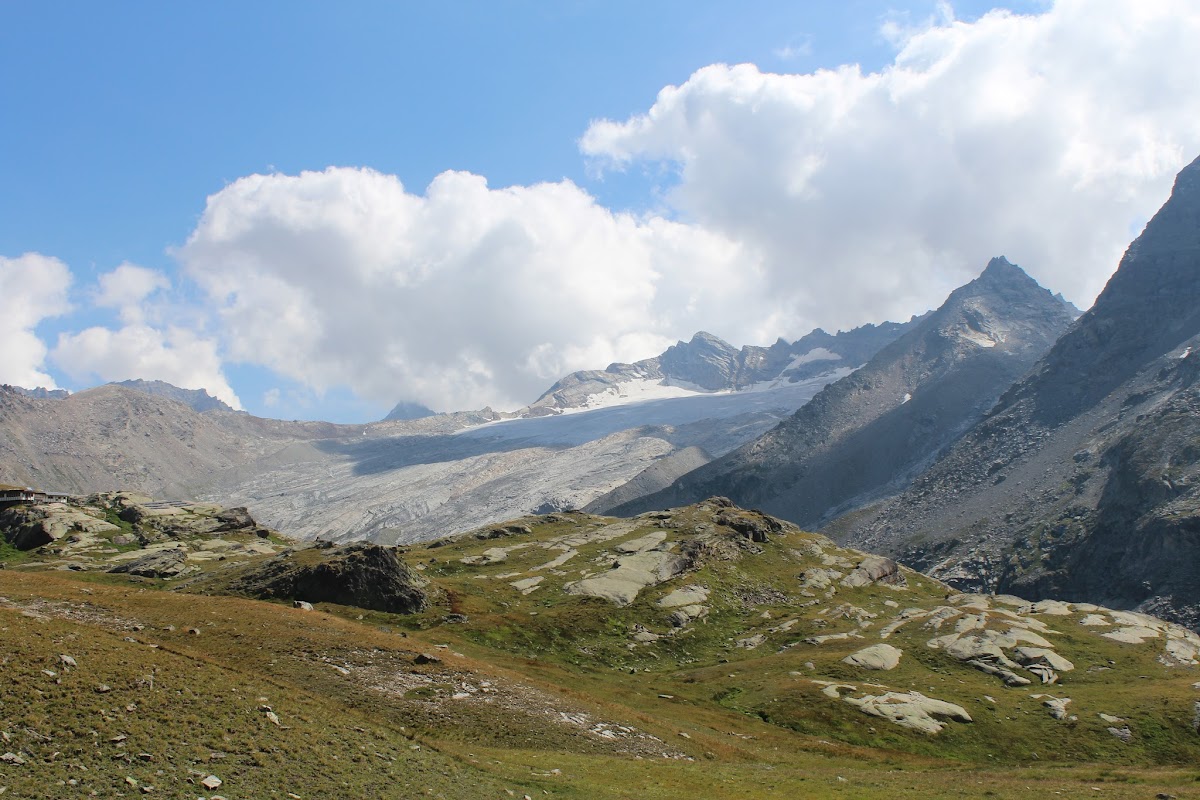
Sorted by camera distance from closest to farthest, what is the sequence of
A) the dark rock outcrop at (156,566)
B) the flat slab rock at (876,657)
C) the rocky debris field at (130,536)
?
the flat slab rock at (876,657) < the dark rock outcrop at (156,566) < the rocky debris field at (130,536)

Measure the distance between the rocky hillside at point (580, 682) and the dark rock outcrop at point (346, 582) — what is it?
32 centimetres

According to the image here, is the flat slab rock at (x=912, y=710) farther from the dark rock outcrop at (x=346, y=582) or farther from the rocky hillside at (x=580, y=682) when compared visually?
the dark rock outcrop at (x=346, y=582)

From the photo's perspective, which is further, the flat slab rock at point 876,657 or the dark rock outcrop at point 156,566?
the dark rock outcrop at point 156,566

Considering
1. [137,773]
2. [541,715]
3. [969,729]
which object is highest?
[137,773]

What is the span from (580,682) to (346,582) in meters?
28.9

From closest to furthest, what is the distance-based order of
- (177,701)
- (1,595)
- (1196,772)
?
1. (177,701)
2. (1196,772)
3. (1,595)

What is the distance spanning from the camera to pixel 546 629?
255 ft

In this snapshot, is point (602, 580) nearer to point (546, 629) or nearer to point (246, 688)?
point (546, 629)

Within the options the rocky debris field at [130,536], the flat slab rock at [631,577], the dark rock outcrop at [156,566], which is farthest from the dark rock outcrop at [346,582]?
the flat slab rock at [631,577]

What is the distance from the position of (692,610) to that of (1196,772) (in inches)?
2133

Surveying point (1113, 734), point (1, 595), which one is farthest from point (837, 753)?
point (1, 595)

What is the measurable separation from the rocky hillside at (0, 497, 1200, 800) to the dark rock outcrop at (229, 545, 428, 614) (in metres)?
0.32

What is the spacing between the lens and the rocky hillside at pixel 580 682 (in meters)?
27.9

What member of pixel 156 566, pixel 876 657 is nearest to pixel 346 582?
pixel 156 566
